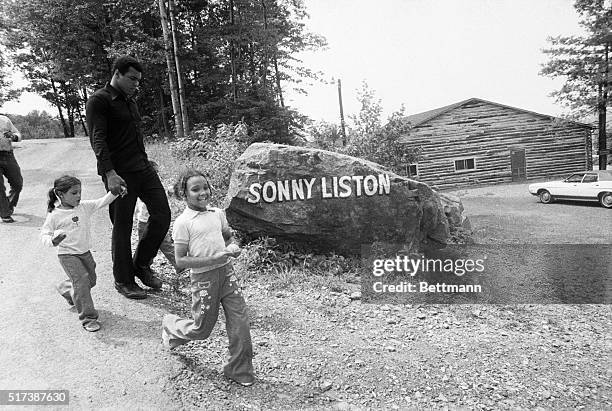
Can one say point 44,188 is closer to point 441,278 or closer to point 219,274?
point 219,274

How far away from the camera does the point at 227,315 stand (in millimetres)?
2852

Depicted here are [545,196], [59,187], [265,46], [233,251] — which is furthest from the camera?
[265,46]

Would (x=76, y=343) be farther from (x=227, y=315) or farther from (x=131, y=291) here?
(x=227, y=315)

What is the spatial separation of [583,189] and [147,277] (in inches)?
687

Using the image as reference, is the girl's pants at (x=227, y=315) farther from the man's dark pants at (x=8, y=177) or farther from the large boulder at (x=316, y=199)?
the man's dark pants at (x=8, y=177)


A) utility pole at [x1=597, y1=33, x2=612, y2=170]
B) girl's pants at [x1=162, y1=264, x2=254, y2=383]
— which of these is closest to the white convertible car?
utility pole at [x1=597, y1=33, x2=612, y2=170]

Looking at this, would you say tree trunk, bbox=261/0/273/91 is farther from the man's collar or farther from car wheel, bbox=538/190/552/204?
the man's collar

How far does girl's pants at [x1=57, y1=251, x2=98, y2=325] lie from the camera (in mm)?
3365

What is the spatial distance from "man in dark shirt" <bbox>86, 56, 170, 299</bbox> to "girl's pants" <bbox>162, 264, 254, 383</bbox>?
1.34 metres

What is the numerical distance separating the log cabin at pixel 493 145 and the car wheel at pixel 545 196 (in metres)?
6.57

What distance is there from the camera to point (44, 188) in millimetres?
9297

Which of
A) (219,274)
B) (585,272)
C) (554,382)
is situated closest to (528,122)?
(585,272)

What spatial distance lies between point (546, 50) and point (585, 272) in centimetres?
1938

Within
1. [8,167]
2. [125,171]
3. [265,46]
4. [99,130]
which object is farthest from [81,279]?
[265,46]
